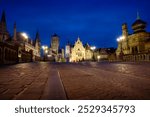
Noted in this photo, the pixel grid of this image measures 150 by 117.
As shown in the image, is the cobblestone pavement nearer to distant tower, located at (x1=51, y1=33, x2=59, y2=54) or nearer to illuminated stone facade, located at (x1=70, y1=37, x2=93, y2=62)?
illuminated stone facade, located at (x1=70, y1=37, x2=93, y2=62)

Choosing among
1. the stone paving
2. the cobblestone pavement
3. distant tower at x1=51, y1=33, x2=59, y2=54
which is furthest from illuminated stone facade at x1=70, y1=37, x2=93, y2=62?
the stone paving

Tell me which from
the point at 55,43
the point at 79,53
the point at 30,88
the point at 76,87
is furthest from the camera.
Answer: the point at 55,43

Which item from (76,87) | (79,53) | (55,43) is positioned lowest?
(76,87)

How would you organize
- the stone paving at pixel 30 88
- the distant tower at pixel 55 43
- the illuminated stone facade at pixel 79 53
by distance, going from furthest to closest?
the distant tower at pixel 55 43 → the illuminated stone facade at pixel 79 53 → the stone paving at pixel 30 88

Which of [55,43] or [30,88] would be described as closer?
[30,88]

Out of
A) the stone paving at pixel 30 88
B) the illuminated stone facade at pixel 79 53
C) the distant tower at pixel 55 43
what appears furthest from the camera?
the distant tower at pixel 55 43

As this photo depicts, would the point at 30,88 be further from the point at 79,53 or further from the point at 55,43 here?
the point at 55,43

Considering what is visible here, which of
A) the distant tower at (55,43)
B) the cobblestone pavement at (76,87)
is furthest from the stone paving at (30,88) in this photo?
the distant tower at (55,43)

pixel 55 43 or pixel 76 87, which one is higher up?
pixel 55 43

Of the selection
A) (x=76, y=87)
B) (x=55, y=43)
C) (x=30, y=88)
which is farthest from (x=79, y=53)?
(x=30, y=88)

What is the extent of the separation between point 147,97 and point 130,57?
31.9 meters

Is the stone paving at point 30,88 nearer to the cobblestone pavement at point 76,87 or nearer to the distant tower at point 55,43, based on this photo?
the cobblestone pavement at point 76,87

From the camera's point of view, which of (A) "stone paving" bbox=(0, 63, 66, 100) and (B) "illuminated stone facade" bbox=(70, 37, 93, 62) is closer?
(A) "stone paving" bbox=(0, 63, 66, 100)

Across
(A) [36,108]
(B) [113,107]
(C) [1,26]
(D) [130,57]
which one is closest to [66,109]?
(A) [36,108]
